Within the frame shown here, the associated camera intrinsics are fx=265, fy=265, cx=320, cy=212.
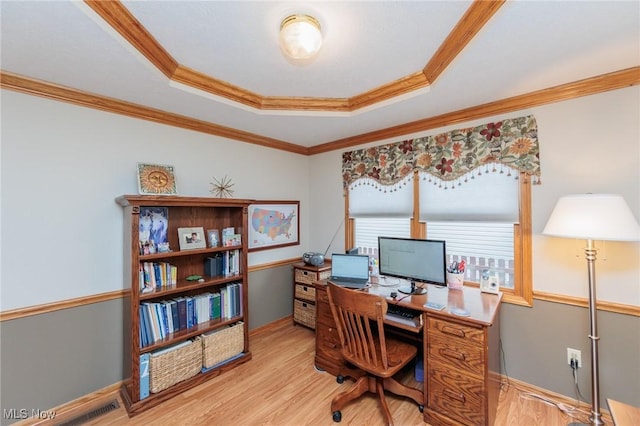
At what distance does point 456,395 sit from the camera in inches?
66.3

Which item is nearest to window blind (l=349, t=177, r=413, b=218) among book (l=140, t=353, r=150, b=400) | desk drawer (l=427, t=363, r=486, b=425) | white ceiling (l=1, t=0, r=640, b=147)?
white ceiling (l=1, t=0, r=640, b=147)

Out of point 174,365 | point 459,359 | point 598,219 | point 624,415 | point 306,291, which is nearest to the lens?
point 624,415

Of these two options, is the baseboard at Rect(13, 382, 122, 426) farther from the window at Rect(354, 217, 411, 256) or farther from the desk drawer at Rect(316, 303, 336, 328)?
the window at Rect(354, 217, 411, 256)

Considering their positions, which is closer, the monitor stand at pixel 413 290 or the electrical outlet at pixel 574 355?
the electrical outlet at pixel 574 355

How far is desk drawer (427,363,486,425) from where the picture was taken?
5.26 ft

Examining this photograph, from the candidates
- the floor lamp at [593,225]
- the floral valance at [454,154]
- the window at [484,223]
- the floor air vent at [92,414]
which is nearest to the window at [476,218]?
the window at [484,223]

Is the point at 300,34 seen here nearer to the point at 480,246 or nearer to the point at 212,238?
the point at 212,238

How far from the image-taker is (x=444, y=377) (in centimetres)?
174

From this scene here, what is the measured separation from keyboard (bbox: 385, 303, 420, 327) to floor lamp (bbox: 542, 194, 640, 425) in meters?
1.02

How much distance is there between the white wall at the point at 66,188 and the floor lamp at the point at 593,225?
9.74 ft

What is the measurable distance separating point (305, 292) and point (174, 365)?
4.90 feet

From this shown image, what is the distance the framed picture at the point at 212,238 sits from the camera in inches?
98.3

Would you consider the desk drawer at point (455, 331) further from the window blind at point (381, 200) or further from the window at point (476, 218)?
the window blind at point (381, 200)

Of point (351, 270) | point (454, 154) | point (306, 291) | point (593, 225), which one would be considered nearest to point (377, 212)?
point (351, 270)
